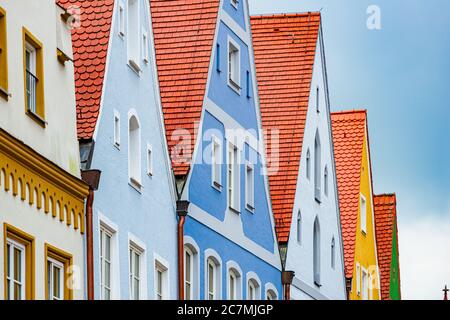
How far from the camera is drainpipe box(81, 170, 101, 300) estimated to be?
28.2 m

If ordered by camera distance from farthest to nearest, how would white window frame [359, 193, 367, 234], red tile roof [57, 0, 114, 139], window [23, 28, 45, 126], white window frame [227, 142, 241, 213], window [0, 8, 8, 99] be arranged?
white window frame [359, 193, 367, 234] < white window frame [227, 142, 241, 213] < red tile roof [57, 0, 114, 139] < window [23, 28, 45, 126] < window [0, 8, 8, 99]

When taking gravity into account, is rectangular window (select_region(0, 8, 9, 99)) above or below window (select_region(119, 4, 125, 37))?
below

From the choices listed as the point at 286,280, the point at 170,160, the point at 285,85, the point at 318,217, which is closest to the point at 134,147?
the point at 170,160

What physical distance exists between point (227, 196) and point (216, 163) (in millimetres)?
1008

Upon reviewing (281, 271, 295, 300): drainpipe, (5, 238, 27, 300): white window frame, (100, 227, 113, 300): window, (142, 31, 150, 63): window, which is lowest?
(5, 238, 27, 300): white window frame

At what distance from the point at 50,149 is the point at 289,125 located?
17.6 m

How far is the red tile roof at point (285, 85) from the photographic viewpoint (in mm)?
43062

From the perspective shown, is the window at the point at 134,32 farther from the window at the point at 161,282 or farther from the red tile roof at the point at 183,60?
the window at the point at 161,282

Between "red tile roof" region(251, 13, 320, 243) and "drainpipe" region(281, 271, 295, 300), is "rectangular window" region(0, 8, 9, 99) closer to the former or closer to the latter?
"drainpipe" region(281, 271, 295, 300)

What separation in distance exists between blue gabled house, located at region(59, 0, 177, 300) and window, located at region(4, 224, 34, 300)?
2355 mm

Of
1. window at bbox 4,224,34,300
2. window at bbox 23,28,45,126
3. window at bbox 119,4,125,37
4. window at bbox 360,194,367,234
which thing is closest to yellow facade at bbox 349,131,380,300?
window at bbox 360,194,367,234

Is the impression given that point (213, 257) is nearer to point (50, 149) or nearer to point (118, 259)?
point (118, 259)

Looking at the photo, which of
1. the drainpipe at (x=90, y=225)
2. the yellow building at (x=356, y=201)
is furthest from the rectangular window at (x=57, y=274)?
the yellow building at (x=356, y=201)

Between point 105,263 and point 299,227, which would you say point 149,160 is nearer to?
point 105,263
